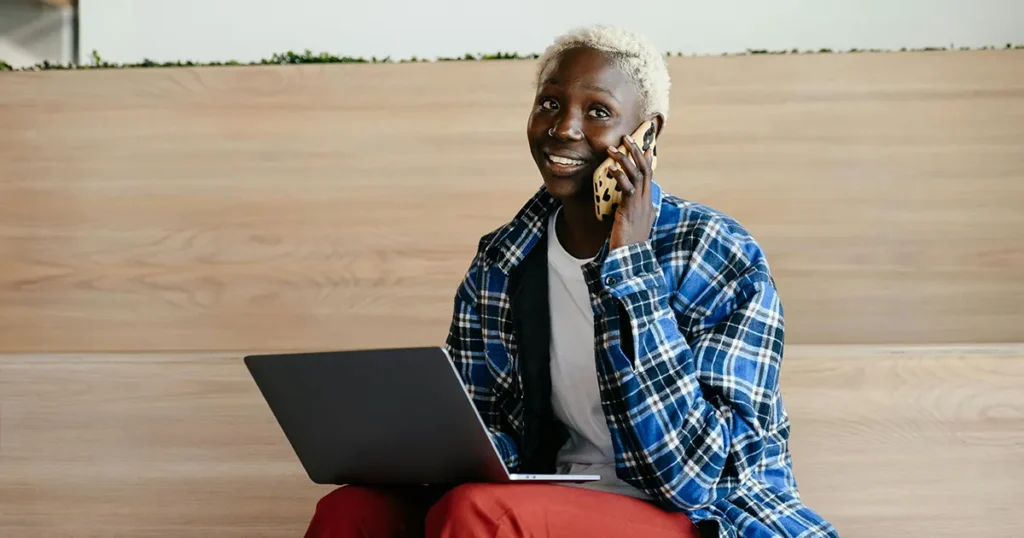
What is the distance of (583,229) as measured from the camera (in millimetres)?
1317

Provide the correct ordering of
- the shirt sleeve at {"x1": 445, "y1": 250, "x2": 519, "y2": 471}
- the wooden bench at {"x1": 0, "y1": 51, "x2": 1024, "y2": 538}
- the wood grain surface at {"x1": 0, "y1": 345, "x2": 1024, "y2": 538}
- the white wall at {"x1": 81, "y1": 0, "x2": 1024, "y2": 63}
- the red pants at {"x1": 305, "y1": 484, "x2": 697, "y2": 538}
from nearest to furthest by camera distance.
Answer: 1. the red pants at {"x1": 305, "y1": 484, "x2": 697, "y2": 538}
2. the shirt sleeve at {"x1": 445, "y1": 250, "x2": 519, "y2": 471}
3. the wood grain surface at {"x1": 0, "y1": 345, "x2": 1024, "y2": 538}
4. the wooden bench at {"x1": 0, "y1": 51, "x2": 1024, "y2": 538}
5. the white wall at {"x1": 81, "y1": 0, "x2": 1024, "y2": 63}

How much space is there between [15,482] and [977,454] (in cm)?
157

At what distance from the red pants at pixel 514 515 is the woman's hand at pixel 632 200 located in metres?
0.28

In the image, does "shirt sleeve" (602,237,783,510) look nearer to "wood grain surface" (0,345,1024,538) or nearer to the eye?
the eye

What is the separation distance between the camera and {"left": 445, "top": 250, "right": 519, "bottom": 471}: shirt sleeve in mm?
1390

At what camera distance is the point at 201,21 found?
8.46ft

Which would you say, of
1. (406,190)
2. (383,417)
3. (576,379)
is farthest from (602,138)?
(406,190)

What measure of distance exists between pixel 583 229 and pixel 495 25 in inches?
51.7

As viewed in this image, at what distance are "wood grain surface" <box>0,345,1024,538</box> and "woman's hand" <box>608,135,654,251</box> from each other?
601 millimetres

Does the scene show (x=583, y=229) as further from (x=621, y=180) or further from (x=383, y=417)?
(x=383, y=417)

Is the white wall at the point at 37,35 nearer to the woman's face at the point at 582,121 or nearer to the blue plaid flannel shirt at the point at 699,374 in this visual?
the woman's face at the point at 582,121

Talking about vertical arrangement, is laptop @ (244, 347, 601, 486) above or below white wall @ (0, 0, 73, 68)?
below

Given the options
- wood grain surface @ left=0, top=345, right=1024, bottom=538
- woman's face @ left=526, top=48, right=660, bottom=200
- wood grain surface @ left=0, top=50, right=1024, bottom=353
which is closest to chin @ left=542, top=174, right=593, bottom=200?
woman's face @ left=526, top=48, right=660, bottom=200

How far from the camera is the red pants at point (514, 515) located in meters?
0.99
